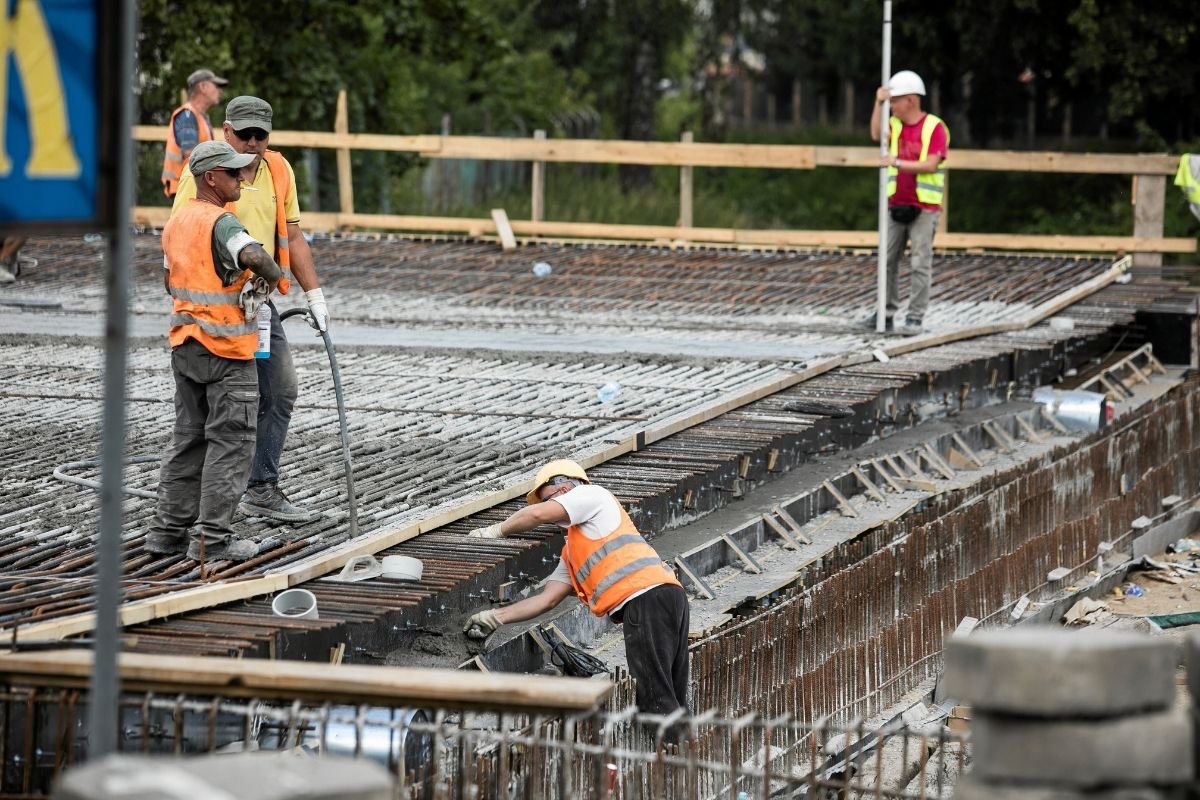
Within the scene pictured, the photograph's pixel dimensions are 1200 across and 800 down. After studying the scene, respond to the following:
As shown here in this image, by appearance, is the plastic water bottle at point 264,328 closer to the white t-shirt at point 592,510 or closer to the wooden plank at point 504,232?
the white t-shirt at point 592,510

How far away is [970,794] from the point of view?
379 cm

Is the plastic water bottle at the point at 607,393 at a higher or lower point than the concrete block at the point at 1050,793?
higher

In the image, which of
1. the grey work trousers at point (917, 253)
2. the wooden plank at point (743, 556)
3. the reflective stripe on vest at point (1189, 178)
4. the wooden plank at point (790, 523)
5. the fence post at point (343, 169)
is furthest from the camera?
the fence post at point (343, 169)

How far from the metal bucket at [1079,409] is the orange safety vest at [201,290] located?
7.80 meters

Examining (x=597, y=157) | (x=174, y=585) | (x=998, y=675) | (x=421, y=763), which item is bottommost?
(x=421, y=763)

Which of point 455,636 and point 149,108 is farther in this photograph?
point 149,108

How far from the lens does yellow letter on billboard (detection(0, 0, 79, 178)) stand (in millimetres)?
3559

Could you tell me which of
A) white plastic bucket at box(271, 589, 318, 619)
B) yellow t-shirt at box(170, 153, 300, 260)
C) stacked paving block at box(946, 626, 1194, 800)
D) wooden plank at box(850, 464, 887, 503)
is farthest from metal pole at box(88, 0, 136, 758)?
wooden plank at box(850, 464, 887, 503)

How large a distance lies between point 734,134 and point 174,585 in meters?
28.6

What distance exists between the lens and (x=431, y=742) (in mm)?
5395

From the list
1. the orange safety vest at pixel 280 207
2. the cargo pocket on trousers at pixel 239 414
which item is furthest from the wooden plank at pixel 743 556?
the cargo pocket on trousers at pixel 239 414

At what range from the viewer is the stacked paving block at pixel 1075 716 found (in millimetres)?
3686

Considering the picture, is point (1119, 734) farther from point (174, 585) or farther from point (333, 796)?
point (174, 585)

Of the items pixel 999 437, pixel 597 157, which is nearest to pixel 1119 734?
pixel 999 437
